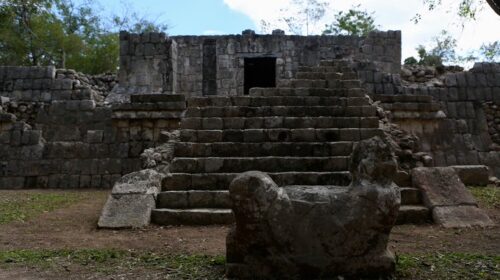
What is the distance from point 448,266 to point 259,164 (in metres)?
3.37

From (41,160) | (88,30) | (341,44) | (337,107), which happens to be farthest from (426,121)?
(88,30)

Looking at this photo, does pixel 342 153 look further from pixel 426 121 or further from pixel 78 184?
pixel 78 184

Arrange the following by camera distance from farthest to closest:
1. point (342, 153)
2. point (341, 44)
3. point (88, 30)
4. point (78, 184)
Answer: point (88, 30) < point (341, 44) < point (78, 184) < point (342, 153)

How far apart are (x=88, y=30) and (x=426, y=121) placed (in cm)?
2396

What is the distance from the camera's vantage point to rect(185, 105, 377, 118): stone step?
8.50 m

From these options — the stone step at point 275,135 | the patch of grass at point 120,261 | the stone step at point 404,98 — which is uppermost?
the stone step at point 404,98

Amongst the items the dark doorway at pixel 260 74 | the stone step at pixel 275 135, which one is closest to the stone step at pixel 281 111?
the stone step at pixel 275 135

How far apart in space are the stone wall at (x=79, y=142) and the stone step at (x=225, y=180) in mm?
3163

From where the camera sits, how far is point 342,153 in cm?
756

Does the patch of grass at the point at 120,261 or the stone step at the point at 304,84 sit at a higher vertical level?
the stone step at the point at 304,84

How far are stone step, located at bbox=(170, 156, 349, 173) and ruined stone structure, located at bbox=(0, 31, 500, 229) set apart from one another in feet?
0.05

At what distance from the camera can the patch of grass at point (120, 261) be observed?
13.9 ft

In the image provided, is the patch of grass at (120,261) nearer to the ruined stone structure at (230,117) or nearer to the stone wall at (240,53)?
the ruined stone structure at (230,117)

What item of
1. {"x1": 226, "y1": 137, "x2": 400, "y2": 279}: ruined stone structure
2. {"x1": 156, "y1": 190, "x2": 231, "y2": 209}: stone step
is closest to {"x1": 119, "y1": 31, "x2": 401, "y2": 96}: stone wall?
{"x1": 156, "y1": 190, "x2": 231, "y2": 209}: stone step
